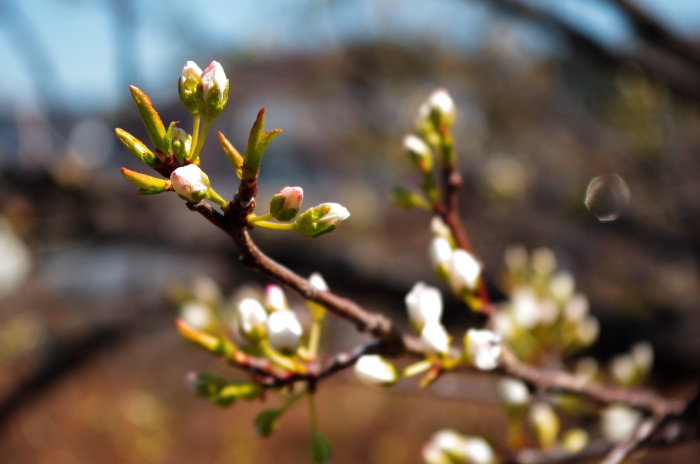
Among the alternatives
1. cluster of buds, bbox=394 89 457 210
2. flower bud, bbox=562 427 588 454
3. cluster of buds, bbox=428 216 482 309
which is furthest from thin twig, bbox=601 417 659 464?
cluster of buds, bbox=394 89 457 210

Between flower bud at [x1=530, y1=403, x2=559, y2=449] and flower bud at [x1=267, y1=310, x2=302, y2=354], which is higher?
flower bud at [x1=267, y1=310, x2=302, y2=354]

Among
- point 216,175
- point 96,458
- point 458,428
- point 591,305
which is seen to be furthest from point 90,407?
point 216,175

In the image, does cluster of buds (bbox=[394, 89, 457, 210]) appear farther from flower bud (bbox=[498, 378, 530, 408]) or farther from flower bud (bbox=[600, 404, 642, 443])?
flower bud (bbox=[600, 404, 642, 443])

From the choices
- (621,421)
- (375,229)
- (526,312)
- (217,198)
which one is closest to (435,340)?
(217,198)

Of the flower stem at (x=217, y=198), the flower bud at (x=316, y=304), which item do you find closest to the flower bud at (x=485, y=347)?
the flower bud at (x=316, y=304)

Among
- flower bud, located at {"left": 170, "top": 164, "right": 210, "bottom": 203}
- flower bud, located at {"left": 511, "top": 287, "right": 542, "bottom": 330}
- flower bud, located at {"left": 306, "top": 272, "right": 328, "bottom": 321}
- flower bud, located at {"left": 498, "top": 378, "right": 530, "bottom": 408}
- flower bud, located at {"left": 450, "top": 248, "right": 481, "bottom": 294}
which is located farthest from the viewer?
flower bud, located at {"left": 511, "top": 287, "right": 542, "bottom": 330}

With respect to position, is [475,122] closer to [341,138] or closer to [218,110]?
[341,138]

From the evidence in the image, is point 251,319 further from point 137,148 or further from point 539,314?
point 539,314
